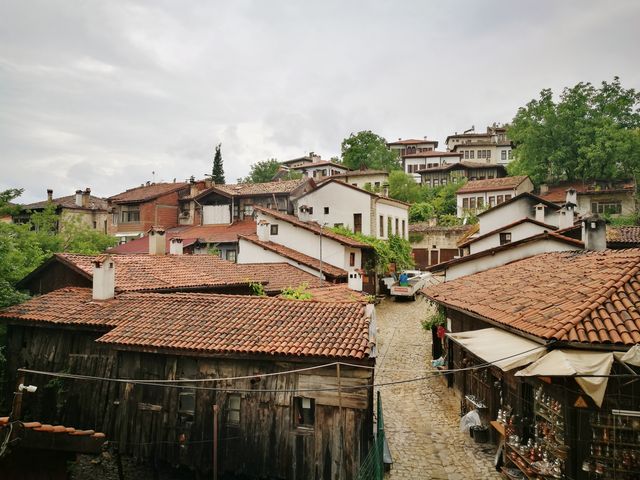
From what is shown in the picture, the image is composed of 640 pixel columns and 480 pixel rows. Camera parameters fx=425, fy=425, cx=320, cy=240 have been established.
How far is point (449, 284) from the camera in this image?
1798 cm

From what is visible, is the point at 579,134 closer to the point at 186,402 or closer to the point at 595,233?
the point at 595,233

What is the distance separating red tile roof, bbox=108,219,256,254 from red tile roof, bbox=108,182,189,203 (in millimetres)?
4023

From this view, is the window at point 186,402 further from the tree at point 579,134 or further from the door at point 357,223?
the tree at point 579,134

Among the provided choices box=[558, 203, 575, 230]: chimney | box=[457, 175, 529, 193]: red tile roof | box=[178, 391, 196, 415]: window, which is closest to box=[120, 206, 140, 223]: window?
box=[178, 391, 196, 415]: window

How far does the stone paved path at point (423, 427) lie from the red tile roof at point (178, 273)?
6.98 metres

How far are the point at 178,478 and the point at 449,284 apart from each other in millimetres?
12235

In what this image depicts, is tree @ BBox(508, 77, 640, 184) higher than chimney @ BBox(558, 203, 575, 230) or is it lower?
higher

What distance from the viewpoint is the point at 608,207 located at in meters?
41.9

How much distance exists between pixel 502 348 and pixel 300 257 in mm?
19327

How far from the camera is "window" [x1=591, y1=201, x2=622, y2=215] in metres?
41.5

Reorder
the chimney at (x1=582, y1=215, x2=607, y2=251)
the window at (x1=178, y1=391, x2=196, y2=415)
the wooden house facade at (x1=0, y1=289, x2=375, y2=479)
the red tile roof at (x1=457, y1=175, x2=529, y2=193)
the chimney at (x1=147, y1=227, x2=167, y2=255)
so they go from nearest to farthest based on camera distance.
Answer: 1. the wooden house facade at (x1=0, y1=289, x2=375, y2=479)
2. the window at (x1=178, y1=391, x2=196, y2=415)
3. the chimney at (x1=582, y1=215, x2=607, y2=251)
4. the chimney at (x1=147, y1=227, x2=167, y2=255)
5. the red tile roof at (x1=457, y1=175, x2=529, y2=193)

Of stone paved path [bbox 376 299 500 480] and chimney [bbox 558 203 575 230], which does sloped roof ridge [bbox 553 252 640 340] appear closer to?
stone paved path [bbox 376 299 500 480]

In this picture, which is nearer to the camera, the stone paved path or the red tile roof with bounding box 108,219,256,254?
the stone paved path

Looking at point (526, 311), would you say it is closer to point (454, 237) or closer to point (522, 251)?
point (522, 251)
